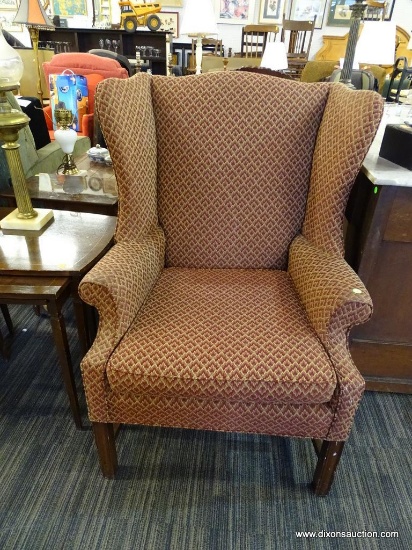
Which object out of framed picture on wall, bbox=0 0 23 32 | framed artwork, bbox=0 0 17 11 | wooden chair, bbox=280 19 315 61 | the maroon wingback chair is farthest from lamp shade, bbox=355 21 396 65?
framed artwork, bbox=0 0 17 11

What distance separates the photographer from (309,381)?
0.90 meters

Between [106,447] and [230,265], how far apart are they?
2.24ft

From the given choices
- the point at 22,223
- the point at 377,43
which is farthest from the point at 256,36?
the point at 22,223

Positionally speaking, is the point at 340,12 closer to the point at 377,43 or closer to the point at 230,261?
the point at 377,43

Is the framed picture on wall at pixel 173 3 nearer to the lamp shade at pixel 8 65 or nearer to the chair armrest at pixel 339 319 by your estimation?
the lamp shade at pixel 8 65

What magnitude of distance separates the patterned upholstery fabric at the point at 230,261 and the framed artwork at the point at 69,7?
5.64 metres

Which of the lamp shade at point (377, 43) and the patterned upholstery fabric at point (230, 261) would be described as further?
the lamp shade at point (377, 43)

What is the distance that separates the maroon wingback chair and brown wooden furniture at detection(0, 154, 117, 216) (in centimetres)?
34

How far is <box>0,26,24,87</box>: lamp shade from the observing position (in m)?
1.06

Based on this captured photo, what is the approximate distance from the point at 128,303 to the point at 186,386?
0.85ft

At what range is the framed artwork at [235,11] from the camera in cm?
564

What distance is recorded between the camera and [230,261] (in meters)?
1.35

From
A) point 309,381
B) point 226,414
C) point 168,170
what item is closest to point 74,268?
→ point 168,170

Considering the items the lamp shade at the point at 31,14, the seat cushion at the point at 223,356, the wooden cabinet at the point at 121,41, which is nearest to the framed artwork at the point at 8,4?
the wooden cabinet at the point at 121,41
